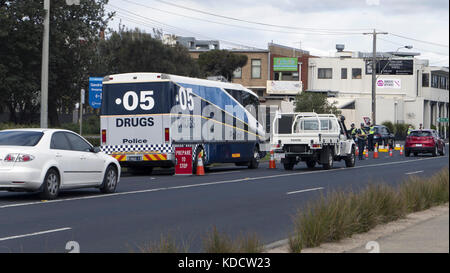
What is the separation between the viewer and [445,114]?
10969 cm

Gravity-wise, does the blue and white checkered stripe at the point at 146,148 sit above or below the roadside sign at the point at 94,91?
below

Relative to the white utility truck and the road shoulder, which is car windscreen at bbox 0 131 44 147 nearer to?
the road shoulder

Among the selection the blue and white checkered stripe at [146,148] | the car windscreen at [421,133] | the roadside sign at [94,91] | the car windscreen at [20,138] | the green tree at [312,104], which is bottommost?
the blue and white checkered stripe at [146,148]

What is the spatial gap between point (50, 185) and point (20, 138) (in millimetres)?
1210

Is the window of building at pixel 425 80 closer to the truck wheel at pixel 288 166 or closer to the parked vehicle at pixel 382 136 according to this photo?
the parked vehicle at pixel 382 136

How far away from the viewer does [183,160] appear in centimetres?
2673

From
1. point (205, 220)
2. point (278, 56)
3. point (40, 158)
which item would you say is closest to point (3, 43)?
point (40, 158)

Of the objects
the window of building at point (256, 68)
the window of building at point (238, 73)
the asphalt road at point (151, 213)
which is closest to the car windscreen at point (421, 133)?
the asphalt road at point (151, 213)

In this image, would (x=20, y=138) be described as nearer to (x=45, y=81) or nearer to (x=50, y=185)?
(x=50, y=185)

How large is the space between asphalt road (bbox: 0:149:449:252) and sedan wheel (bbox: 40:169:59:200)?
0.86ft

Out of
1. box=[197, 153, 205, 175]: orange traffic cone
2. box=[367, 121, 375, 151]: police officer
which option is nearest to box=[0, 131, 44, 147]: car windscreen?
box=[197, 153, 205, 175]: orange traffic cone

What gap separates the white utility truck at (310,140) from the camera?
29.5 meters

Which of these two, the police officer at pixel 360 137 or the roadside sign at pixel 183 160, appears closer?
the roadside sign at pixel 183 160
